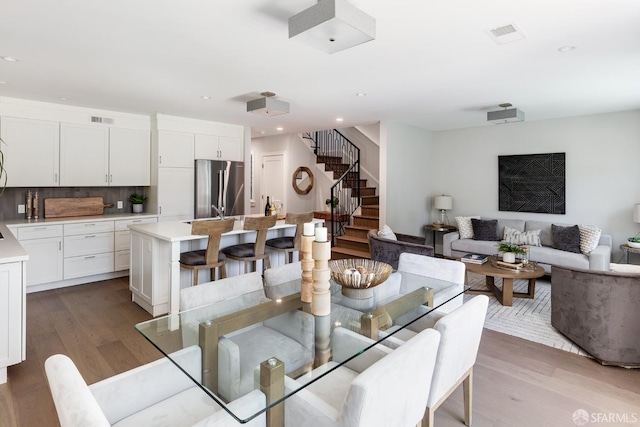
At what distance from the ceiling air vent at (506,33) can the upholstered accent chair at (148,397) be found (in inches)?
108

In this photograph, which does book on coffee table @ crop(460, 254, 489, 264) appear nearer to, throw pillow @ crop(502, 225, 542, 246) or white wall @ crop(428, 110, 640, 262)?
throw pillow @ crop(502, 225, 542, 246)

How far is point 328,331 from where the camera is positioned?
1.78 meters

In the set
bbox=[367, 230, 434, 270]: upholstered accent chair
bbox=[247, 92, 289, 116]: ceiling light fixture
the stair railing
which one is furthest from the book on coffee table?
the stair railing

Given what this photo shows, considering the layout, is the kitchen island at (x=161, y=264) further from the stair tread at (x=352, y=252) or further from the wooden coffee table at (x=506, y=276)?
the wooden coffee table at (x=506, y=276)

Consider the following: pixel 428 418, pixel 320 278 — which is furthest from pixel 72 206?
pixel 428 418

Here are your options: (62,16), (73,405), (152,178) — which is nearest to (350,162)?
(152,178)

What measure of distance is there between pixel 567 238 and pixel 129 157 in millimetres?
6649

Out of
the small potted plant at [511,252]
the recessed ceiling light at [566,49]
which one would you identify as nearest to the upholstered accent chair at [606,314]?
the small potted plant at [511,252]

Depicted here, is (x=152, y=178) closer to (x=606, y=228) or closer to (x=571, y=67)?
(x=571, y=67)

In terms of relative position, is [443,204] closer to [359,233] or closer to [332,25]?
[359,233]

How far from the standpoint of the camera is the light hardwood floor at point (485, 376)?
7.45 feet

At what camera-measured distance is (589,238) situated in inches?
201

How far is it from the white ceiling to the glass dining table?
181cm

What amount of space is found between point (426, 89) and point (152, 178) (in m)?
4.32
